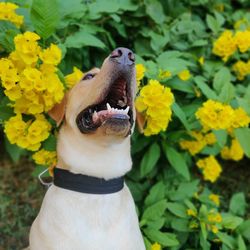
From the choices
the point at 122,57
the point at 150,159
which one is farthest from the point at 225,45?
the point at 122,57

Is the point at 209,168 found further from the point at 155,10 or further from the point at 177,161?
the point at 155,10

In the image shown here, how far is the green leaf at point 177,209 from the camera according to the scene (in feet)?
11.0

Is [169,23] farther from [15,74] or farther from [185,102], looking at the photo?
[15,74]

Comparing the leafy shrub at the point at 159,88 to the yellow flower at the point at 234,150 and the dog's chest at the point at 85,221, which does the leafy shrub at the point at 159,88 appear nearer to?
the yellow flower at the point at 234,150

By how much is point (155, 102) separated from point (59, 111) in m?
0.53

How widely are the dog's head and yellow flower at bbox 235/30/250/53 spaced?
1.45 meters

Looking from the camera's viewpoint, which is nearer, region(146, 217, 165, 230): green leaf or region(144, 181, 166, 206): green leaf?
region(146, 217, 165, 230): green leaf

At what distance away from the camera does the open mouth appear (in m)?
2.31

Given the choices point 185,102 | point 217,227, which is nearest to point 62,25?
point 185,102

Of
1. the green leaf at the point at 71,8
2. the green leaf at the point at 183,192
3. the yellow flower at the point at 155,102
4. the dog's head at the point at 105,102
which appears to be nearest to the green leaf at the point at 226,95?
the yellow flower at the point at 155,102

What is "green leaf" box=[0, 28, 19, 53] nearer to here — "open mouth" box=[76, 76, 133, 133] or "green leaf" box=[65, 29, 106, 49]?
"green leaf" box=[65, 29, 106, 49]

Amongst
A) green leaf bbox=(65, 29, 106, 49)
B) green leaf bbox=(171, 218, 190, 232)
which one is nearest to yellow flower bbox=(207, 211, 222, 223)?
green leaf bbox=(171, 218, 190, 232)

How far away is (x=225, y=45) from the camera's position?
366 cm

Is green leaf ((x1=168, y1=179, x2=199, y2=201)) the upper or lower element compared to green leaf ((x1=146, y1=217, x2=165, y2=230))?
lower
